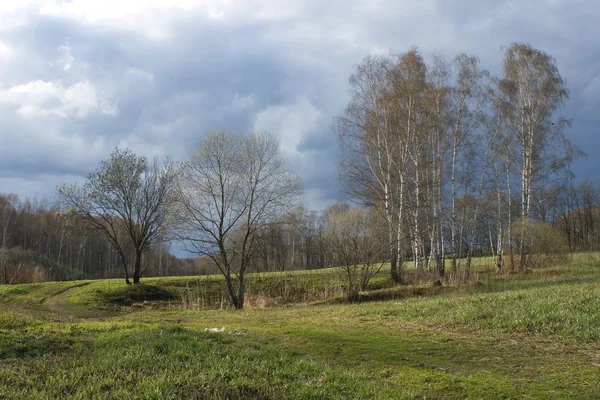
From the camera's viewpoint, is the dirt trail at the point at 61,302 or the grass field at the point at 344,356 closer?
the grass field at the point at 344,356

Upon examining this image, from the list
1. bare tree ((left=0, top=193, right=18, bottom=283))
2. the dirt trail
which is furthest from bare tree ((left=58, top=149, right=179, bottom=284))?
bare tree ((left=0, top=193, right=18, bottom=283))

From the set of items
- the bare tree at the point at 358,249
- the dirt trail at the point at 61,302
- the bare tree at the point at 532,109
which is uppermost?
the bare tree at the point at 532,109

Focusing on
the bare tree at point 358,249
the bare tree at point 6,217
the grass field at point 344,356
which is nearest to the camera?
the grass field at point 344,356

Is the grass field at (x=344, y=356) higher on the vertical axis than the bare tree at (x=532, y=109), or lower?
lower

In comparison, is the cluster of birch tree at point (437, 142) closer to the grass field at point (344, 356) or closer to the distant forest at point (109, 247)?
the grass field at point (344, 356)

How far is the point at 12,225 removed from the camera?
221ft

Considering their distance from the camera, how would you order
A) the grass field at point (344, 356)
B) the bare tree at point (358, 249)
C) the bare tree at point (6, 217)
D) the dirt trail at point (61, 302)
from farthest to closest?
the bare tree at point (6, 217)
the bare tree at point (358, 249)
the dirt trail at point (61, 302)
the grass field at point (344, 356)

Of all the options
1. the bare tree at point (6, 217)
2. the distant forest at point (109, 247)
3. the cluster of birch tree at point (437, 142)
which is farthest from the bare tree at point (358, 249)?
the bare tree at point (6, 217)

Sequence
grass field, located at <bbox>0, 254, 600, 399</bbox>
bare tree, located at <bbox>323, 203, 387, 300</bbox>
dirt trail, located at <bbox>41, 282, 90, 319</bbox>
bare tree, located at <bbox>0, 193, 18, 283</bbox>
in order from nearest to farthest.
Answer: grass field, located at <bbox>0, 254, 600, 399</bbox>, dirt trail, located at <bbox>41, 282, 90, 319</bbox>, bare tree, located at <bbox>323, 203, 387, 300</bbox>, bare tree, located at <bbox>0, 193, 18, 283</bbox>

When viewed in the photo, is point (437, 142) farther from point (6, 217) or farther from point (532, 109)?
point (6, 217)

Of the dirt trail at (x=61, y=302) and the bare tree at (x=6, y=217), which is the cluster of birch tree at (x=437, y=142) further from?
the bare tree at (x=6, y=217)

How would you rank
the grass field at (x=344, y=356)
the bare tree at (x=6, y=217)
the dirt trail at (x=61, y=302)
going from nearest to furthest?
the grass field at (x=344, y=356) < the dirt trail at (x=61, y=302) < the bare tree at (x=6, y=217)

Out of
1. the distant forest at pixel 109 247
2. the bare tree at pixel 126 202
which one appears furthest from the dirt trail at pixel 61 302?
the distant forest at pixel 109 247

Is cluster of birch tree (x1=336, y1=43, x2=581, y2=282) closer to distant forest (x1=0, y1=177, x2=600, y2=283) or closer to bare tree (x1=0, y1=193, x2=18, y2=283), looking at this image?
distant forest (x1=0, y1=177, x2=600, y2=283)
